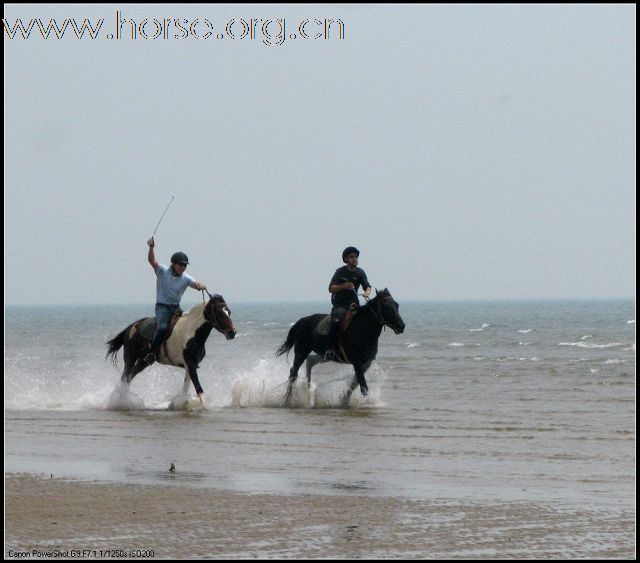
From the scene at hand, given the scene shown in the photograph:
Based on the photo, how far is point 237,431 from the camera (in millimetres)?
13977

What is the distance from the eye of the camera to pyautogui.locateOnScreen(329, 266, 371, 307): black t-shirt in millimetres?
17078

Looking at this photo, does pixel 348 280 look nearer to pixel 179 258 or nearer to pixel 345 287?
pixel 345 287

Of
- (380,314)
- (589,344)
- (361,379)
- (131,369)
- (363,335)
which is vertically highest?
(380,314)

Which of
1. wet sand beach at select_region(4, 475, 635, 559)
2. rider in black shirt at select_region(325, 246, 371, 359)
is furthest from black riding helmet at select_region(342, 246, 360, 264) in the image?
wet sand beach at select_region(4, 475, 635, 559)

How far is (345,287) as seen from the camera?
1711 centimetres

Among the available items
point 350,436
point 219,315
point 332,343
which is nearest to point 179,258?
point 219,315

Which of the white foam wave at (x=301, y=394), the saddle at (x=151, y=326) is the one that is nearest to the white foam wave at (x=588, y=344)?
the white foam wave at (x=301, y=394)

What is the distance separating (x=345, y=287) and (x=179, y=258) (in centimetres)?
220

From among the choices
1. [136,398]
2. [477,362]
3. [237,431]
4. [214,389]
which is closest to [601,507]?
[237,431]

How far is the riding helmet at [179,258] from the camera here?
54.1 feet

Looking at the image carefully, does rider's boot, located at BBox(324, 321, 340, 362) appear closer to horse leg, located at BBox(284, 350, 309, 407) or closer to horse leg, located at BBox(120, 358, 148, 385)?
horse leg, located at BBox(284, 350, 309, 407)

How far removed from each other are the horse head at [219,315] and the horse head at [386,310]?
1.89 m

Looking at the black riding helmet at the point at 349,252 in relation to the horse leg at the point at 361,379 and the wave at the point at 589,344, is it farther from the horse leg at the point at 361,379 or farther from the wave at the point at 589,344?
the wave at the point at 589,344

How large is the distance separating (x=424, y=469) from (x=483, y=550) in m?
3.59
